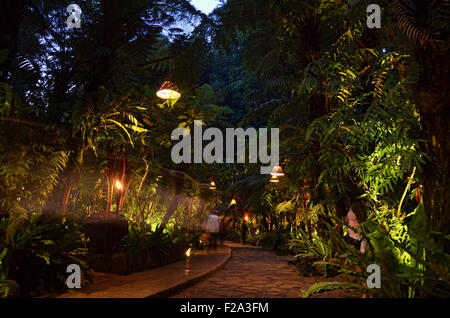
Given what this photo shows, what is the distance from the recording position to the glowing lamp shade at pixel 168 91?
8.01 meters

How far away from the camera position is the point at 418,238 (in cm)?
374

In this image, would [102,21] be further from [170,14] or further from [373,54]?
[373,54]

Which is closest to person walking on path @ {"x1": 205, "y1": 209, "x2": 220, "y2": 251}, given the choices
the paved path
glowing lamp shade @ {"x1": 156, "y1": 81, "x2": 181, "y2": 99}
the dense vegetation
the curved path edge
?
the paved path

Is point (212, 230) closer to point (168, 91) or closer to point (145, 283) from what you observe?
point (145, 283)

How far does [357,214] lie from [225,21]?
20.3ft

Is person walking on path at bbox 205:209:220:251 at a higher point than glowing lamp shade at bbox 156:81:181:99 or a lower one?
lower

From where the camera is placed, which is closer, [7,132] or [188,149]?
[7,132]

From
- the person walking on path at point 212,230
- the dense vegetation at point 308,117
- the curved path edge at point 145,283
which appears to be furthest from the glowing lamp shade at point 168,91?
the person walking on path at point 212,230

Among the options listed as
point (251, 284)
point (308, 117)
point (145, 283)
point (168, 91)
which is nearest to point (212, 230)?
point (251, 284)

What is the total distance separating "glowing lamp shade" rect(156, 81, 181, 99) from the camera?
8.01 meters

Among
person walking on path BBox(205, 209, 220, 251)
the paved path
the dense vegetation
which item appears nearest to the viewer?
the dense vegetation

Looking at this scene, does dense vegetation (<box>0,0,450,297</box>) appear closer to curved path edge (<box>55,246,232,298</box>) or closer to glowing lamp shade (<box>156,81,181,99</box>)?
glowing lamp shade (<box>156,81,181,99</box>)
